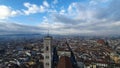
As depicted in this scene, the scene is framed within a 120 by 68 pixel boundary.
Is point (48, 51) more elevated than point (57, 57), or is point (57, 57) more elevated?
point (48, 51)

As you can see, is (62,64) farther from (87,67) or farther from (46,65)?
(87,67)

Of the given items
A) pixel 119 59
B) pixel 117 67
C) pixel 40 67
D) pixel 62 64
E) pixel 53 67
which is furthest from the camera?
pixel 119 59

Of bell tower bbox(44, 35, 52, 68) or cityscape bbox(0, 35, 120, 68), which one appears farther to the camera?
cityscape bbox(0, 35, 120, 68)

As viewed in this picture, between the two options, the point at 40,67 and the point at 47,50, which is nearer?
the point at 47,50

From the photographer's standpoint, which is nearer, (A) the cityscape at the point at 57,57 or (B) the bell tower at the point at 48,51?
(B) the bell tower at the point at 48,51

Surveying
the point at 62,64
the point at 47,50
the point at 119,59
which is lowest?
the point at 119,59

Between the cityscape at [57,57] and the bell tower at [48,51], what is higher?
the bell tower at [48,51]

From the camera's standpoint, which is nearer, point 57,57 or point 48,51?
point 48,51

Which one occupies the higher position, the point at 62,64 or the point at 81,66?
the point at 62,64

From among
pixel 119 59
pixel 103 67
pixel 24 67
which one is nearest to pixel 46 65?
pixel 24 67

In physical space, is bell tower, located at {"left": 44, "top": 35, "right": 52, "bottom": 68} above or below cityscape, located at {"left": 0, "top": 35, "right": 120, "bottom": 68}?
above

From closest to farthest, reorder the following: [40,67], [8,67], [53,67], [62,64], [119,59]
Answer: [62,64] → [53,67] → [40,67] → [8,67] → [119,59]
